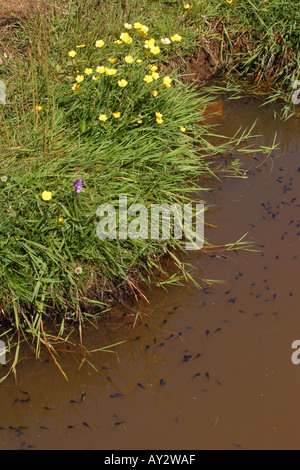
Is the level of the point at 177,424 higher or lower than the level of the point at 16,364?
lower

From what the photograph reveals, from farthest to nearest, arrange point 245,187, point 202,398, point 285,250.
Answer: point 245,187 < point 285,250 < point 202,398

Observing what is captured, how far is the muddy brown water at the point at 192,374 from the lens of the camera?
276 centimetres

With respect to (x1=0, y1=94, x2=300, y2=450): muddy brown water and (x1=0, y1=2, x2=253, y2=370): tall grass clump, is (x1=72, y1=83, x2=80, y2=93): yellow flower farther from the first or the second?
(x1=0, y1=94, x2=300, y2=450): muddy brown water

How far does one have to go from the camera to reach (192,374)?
300 centimetres

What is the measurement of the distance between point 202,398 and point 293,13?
137 inches

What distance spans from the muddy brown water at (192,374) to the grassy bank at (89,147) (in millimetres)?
211

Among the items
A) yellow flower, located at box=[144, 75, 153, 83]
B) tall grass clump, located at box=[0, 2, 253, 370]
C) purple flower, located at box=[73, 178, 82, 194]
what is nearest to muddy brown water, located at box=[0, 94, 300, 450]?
tall grass clump, located at box=[0, 2, 253, 370]

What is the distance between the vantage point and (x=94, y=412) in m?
2.86

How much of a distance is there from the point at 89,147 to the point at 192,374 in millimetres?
1514

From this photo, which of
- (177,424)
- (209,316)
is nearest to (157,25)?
(209,316)

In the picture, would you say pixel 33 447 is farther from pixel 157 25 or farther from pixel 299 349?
pixel 157 25

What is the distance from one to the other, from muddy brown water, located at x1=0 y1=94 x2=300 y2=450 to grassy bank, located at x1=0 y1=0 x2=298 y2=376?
211 millimetres

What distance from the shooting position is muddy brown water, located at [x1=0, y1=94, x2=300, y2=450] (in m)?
2.76

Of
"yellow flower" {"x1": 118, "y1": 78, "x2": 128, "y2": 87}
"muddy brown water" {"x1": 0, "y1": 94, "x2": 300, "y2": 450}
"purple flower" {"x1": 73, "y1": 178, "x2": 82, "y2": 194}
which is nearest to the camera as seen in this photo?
"muddy brown water" {"x1": 0, "y1": 94, "x2": 300, "y2": 450}
